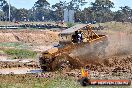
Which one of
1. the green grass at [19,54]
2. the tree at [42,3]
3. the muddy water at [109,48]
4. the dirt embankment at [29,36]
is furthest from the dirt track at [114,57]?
the tree at [42,3]

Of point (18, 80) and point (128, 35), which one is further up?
point (128, 35)

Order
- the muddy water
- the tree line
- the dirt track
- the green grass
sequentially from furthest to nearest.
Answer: the tree line, the green grass, the muddy water, the dirt track

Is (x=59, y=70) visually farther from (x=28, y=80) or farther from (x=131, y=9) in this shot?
(x=131, y=9)

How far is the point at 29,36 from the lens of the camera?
59969 millimetres

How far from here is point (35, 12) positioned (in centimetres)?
16800

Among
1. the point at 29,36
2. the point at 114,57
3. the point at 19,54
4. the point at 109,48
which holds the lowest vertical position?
the point at 29,36

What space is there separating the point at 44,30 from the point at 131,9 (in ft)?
238

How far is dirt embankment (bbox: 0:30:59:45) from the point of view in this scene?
189 feet

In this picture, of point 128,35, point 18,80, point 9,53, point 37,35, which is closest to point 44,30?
point 37,35

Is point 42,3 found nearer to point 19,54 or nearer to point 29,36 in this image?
point 29,36

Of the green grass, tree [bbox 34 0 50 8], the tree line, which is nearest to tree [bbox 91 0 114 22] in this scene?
the tree line

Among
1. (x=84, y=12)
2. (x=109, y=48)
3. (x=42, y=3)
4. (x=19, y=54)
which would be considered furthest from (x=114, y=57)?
(x=42, y=3)

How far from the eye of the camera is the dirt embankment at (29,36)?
5775cm

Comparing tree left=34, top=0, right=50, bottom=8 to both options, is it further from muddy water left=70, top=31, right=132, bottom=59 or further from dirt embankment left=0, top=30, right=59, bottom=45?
muddy water left=70, top=31, right=132, bottom=59
